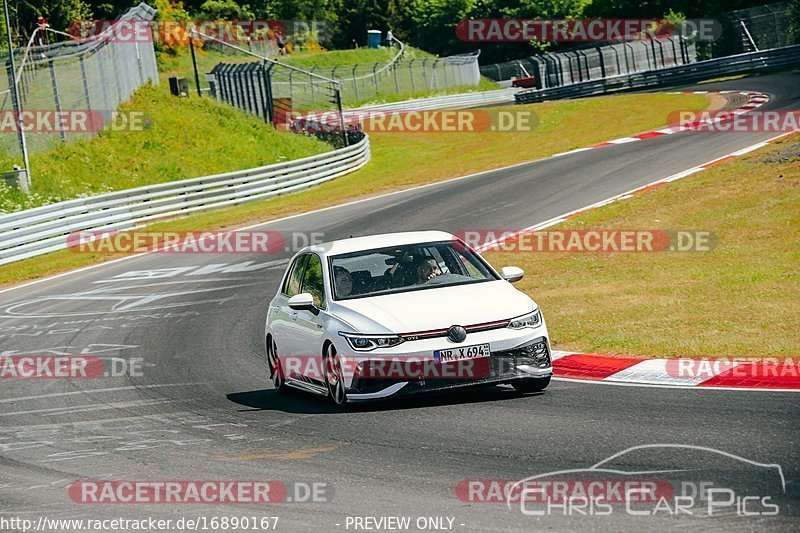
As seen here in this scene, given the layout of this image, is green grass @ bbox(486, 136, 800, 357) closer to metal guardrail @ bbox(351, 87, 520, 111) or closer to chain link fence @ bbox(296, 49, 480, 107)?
metal guardrail @ bbox(351, 87, 520, 111)

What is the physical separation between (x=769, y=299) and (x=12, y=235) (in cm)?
1934

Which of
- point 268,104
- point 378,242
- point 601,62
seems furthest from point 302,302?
point 601,62

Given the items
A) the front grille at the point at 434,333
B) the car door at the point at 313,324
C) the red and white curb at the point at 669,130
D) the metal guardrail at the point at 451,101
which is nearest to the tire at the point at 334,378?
the car door at the point at 313,324

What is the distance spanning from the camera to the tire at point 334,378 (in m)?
10.2

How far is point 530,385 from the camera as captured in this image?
10312 millimetres

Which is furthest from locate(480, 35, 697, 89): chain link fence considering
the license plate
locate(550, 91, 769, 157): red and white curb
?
the license plate

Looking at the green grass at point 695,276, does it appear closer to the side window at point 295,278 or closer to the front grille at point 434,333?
the front grille at point 434,333

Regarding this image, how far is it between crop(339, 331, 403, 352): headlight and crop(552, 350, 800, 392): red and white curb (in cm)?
217

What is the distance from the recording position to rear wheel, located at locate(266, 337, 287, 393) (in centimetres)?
1206

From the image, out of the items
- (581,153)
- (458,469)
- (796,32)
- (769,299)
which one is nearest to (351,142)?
(581,153)

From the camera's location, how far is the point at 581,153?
36000mm

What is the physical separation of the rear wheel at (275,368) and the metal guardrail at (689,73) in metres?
44.0

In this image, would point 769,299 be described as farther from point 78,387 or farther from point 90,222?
point 90,222

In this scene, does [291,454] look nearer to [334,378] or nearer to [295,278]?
[334,378]
